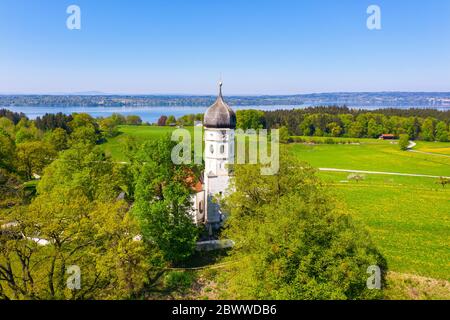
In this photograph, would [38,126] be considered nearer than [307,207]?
No

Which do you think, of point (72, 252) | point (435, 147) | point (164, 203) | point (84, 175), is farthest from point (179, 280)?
point (435, 147)

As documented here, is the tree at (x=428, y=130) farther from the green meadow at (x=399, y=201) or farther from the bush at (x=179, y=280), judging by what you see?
the bush at (x=179, y=280)

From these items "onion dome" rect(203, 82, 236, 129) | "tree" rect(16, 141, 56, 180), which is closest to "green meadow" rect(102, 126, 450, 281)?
"onion dome" rect(203, 82, 236, 129)

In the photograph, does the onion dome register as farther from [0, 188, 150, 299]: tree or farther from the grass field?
the grass field

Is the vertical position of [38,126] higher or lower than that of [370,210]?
higher
